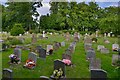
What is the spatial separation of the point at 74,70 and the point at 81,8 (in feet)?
125

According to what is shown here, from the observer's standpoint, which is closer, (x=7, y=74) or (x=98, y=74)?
(x=98, y=74)

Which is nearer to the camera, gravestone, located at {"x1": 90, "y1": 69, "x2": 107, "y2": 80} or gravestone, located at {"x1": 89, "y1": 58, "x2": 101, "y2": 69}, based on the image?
gravestone, located at {"x1": 90, "y1": 69, "x2": 107, "y2": 80}

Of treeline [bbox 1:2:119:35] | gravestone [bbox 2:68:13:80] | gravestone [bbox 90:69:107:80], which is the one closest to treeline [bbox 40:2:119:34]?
treeline [bbox 1:2:119:35]

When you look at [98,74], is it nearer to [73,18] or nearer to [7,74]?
[7,74]

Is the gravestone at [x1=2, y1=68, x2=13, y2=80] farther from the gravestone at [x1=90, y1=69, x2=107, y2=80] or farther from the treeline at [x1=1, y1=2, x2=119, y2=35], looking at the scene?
the treeline at [x1=1, y1=2, x2=119, y2=35]

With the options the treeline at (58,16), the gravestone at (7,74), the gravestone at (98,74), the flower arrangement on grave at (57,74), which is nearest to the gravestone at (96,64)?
the flower arrangement on grave at (57,74)

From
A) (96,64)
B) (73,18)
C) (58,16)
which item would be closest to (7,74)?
(96,64)

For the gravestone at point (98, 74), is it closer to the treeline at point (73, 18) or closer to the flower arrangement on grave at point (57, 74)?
the flower arrangement on grave at point (57, 74)

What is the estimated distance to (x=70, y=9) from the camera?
45.9 m

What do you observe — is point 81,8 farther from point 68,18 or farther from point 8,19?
point 8,19

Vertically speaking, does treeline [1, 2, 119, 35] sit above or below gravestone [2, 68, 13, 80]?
above

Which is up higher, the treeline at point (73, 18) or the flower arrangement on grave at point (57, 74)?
the treeline at point (73, 18)

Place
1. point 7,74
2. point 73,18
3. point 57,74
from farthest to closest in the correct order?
1. point 73,18
2. point 57,74
3. point 7,74

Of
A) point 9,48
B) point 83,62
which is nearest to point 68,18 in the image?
point 9,48
